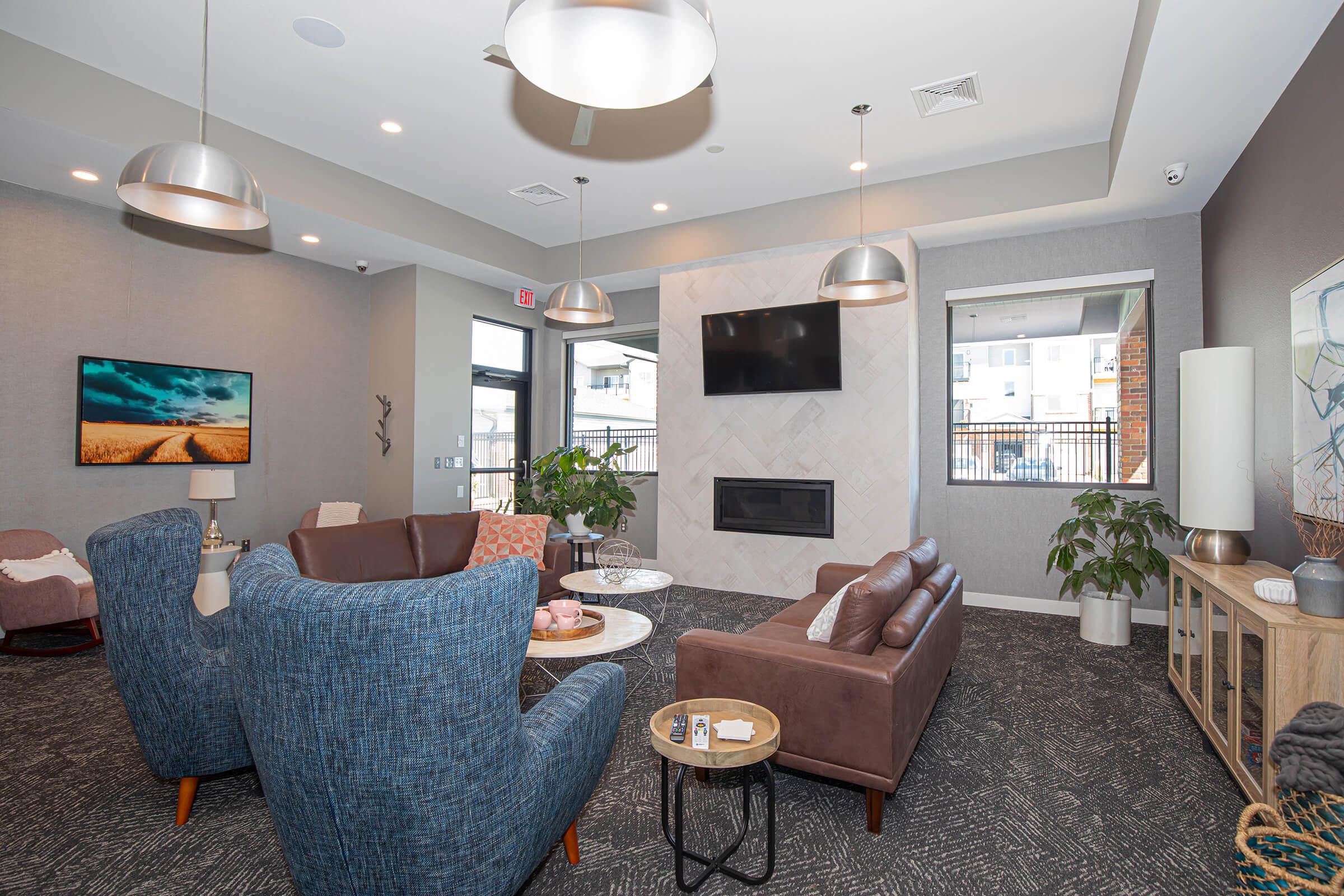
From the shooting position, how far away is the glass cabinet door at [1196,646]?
293 centimetres

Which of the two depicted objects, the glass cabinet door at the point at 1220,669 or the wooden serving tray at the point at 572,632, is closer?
the glass cabinet door at the point at 1220,669

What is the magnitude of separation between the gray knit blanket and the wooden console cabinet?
545 millimetres

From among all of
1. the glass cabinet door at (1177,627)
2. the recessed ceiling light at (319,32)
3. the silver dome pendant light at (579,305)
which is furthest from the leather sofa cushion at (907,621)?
the recessed ceiling light at (319,32)

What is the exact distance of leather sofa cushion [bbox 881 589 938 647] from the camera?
2312 mm

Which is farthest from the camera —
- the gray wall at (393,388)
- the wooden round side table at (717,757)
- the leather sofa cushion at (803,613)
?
the gray wall at (393,388)

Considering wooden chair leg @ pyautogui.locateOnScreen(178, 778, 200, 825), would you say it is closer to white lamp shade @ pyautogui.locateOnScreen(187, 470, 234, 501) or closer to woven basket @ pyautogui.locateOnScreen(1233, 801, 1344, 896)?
white lamp shade @ pyautogui.locateOnScreen(187, 470, 234, 501)

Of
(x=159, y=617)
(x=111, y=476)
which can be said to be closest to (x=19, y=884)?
(x=159, y=617)

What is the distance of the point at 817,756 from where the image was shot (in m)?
2.23

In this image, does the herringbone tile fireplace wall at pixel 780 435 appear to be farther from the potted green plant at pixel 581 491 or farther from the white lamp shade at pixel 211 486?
the white lamp shade at pixel 211 486

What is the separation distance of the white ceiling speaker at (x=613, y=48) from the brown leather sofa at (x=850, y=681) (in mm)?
1734

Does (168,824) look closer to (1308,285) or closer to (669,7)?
(669,7)

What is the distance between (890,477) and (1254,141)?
9.42ft

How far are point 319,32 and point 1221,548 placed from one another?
5.20 m

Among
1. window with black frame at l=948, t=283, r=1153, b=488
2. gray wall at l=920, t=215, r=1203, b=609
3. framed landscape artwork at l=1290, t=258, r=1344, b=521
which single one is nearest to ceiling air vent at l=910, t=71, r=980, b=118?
gray wall at l=920, t=215, r=1203, b=609
